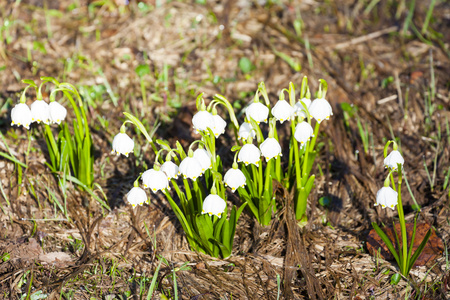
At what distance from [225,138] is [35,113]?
144cm

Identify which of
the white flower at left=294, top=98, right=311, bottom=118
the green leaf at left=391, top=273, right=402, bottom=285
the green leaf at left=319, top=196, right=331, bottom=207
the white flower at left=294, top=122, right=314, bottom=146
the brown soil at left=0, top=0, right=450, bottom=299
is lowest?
the green leaf at left=391, top=273, right=402, bottom=285

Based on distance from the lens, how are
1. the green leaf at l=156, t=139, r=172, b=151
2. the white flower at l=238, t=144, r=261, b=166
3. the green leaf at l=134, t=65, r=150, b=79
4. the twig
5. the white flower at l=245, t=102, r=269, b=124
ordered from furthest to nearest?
the twig < the green leaf at l=134, t=65, r=150, b=79 < the white flower at l=245, t=102, r=269, b=124 < the white flower at l=238, t=144, r=261, b=166 < the green leaf at l=156, t=139, r=172, b=151

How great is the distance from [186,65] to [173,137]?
1.02m

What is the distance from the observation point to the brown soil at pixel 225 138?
8.05 ft

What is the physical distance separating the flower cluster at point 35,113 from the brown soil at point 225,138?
67 cm

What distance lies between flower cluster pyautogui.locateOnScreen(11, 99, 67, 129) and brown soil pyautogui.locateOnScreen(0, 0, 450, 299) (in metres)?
0.67

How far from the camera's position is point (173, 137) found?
3.42m

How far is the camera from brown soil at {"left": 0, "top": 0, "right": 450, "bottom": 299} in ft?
8.05

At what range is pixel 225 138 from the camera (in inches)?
134

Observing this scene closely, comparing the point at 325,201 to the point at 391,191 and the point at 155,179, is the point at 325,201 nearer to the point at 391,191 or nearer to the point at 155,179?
the point at 391,191

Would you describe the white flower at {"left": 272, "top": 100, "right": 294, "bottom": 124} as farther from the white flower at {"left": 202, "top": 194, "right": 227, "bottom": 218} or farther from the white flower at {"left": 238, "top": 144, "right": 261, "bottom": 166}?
the white flower at {"left": 202, "top": 194, "right": 227, "bottom": 218}

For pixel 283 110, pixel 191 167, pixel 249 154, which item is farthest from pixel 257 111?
pixel 191 167

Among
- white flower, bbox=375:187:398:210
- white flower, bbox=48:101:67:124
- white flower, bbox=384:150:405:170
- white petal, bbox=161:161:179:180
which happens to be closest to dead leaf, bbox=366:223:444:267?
white flower, bbox=375:187:398:210

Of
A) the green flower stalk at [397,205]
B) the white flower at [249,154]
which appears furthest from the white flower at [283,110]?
the green flower stalk at [397,205]
